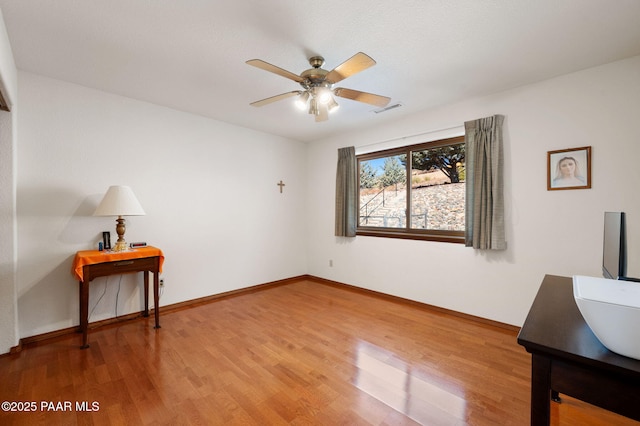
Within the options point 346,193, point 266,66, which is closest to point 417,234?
point 346,193

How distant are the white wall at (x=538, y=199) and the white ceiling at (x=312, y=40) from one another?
0.70ft

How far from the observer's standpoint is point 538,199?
105 inches

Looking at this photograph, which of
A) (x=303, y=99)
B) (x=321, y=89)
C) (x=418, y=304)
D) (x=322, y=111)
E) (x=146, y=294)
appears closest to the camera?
(x=321, y=89)

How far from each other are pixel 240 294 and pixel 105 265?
1.83 meters

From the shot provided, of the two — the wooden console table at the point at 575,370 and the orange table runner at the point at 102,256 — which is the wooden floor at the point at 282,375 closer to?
the orange table runner at the point at 102,256

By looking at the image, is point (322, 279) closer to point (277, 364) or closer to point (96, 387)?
point (277, 364)

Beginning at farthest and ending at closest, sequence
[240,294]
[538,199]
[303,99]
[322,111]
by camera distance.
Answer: [240,294] < [538,199] < [322,111] < [303,99]

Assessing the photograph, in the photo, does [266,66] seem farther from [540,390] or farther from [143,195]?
[143,195]

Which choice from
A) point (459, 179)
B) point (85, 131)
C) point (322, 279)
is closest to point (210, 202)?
point (85, 131)

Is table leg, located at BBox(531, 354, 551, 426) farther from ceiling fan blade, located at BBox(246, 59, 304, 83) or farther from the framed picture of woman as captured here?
the framed picture of woman

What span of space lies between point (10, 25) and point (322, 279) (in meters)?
4.34

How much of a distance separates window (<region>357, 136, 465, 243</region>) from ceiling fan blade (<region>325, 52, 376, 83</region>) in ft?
6.61

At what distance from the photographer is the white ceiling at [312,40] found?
171 cm

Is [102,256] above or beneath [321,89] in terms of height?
beneath
